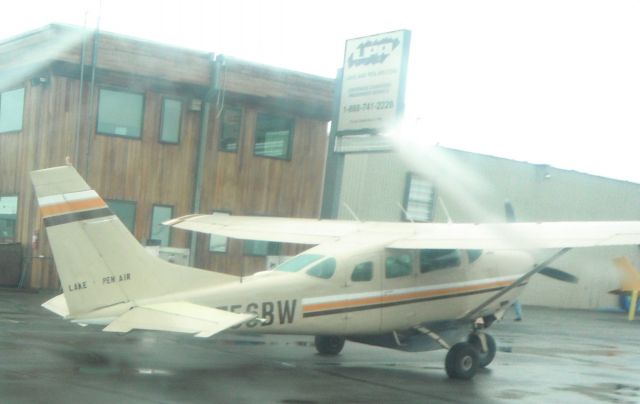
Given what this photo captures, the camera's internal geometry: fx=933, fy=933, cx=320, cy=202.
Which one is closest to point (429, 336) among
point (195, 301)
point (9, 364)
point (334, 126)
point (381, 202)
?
point (195, 301)

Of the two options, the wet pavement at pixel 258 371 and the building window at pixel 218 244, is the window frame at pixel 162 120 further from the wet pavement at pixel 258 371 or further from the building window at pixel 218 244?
the wet pavement at pixel 258 371

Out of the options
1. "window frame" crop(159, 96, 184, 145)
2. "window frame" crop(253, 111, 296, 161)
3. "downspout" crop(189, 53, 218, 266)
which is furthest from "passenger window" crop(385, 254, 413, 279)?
"window frame" crop(253, 111, 296, 161)

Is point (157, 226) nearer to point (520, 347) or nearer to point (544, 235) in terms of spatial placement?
point (520, 347)

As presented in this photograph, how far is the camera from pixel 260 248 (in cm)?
2766

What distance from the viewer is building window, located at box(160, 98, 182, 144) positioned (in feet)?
85.4

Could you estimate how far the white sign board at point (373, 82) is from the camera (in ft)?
68.9

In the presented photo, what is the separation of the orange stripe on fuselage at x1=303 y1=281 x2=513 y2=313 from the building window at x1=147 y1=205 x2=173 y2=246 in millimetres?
13162

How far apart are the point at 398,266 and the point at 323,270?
133 centimetres

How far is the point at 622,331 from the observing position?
82.4 feet

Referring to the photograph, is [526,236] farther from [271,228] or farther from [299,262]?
[271,228]

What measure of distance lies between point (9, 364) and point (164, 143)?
15.3 m

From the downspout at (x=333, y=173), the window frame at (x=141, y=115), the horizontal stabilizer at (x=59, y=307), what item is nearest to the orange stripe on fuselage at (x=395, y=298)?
the horizontal stabilizer at (x=59, y=307)

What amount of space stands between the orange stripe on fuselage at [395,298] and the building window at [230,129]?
14.0 metres

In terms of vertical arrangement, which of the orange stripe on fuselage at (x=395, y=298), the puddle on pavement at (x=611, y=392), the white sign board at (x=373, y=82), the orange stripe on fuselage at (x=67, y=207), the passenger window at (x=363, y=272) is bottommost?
the puddle on pavement at (x=611, y=392)
